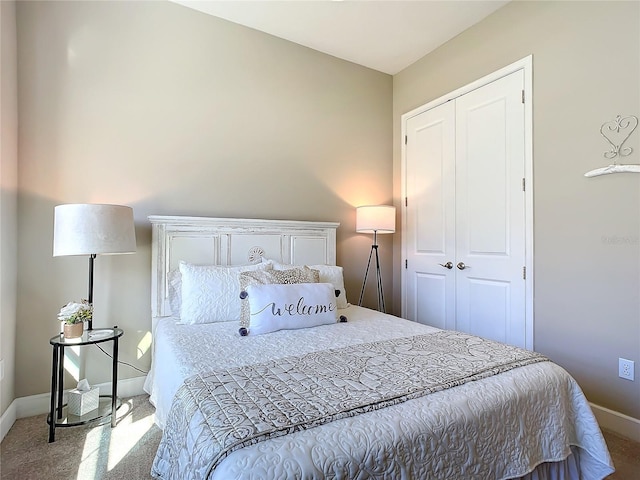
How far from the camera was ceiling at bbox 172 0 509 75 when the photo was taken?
8.75ft

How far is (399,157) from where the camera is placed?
12.2 ft

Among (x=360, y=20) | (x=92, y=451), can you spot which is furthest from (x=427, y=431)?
(x=360, y=20)

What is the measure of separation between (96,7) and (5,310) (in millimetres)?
2089

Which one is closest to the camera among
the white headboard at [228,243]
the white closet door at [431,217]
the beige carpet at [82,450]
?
the beige carpet at [82,450]

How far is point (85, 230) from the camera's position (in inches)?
75.5

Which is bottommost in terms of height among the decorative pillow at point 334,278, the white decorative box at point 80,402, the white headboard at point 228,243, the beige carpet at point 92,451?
the beige carpet at point 92,451

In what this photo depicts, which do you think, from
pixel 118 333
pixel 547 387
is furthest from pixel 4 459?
pixel 547 387

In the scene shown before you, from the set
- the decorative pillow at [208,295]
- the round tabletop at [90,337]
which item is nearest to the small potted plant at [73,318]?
the round tabletop at [90,337]

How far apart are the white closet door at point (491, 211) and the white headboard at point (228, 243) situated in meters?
1.20

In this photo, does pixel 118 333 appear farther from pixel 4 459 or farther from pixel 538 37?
pixel 538 37

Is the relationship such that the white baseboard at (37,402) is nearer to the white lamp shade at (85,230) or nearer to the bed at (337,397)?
the bed at (337,397)

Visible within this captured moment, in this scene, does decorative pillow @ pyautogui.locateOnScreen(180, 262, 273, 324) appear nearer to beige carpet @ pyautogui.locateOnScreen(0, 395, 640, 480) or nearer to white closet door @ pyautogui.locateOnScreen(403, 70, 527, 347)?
beige carpet @ pyautogui.locateOnScreen(0, 395, 640, 480)

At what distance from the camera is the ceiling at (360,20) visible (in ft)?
8.75

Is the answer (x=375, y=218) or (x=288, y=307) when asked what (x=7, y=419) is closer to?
(x=288, y=307)
